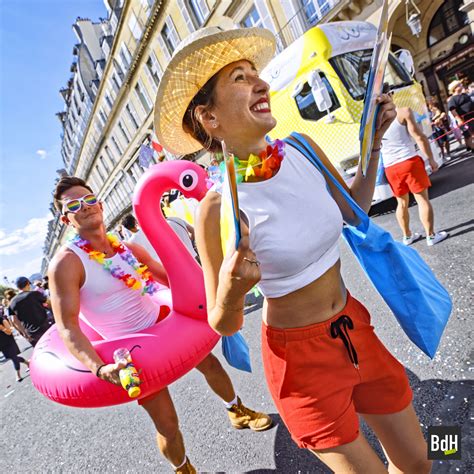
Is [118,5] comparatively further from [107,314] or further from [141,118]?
[107,314]

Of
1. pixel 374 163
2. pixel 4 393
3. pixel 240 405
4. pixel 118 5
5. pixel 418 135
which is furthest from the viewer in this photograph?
pixel 118 5

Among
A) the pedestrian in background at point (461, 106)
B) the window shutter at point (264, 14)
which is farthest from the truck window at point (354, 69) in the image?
the window shutter at point (264, 14)

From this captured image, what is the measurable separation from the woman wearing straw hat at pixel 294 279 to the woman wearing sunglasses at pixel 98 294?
1027mm

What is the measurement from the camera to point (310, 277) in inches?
44.5

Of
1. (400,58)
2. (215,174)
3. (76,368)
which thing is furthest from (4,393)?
(400,58)

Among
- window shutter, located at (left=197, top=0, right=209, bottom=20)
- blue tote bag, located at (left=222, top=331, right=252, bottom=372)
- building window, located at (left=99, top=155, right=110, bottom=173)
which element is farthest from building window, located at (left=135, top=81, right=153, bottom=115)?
blue tote bag, located at (left=222, top=331, right=252, bottom=372)

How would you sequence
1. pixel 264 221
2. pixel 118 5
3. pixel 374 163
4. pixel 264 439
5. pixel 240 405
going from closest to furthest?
1. pixel 264 221
2. pixel 374 163
3. pixel 264 439
4. pixel 240 405
5. pixel 118 5

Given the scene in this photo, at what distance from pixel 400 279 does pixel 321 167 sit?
52cm

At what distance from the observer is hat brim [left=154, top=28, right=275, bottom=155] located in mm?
1200

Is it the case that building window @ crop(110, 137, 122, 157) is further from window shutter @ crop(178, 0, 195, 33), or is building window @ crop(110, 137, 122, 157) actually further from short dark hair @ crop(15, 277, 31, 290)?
short dark hair @ crop(15, 277, 31, 290)

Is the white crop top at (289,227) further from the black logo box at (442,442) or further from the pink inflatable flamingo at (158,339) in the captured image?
the pink inflatable flamingo at (158,339)

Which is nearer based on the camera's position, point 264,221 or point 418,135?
point 264,221

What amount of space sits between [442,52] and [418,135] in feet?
36.7

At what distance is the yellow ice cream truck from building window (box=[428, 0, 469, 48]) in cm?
699
